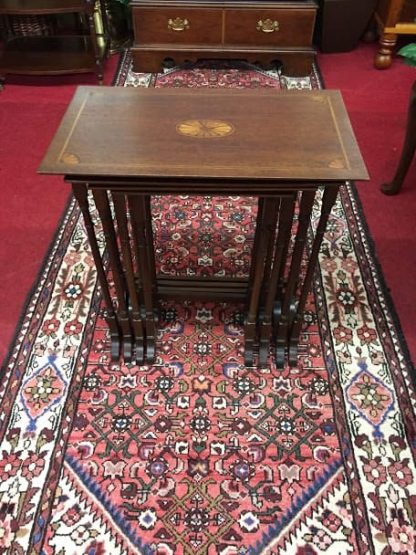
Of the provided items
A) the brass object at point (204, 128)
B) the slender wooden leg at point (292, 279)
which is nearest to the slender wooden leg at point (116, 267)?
the brass object at point (204, 128)

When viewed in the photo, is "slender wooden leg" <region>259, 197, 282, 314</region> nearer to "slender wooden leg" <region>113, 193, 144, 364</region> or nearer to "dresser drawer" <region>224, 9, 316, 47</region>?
"slender wooden leg" <region>113, 193, 144, 364</region>

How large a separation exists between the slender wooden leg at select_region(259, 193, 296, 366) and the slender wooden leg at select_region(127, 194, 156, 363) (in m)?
0.40

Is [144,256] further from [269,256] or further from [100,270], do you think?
[269,256]

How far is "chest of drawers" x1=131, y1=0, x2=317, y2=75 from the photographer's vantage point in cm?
313

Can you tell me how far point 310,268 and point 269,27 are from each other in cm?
231

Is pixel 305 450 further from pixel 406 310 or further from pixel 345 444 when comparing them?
pixel 406 310

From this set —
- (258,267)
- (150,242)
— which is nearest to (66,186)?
(150,242)

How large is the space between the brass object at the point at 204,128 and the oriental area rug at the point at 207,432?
0.81 m

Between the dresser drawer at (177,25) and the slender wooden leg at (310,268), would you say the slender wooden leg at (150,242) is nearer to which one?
the slender wooden leg at (310,268)

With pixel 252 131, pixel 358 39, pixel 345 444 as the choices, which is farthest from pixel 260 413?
pixel 358 39

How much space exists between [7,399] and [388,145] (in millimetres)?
2431

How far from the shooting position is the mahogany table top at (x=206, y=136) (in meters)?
1.27

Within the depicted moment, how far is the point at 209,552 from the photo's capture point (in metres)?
1.39

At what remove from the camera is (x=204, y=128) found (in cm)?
144
